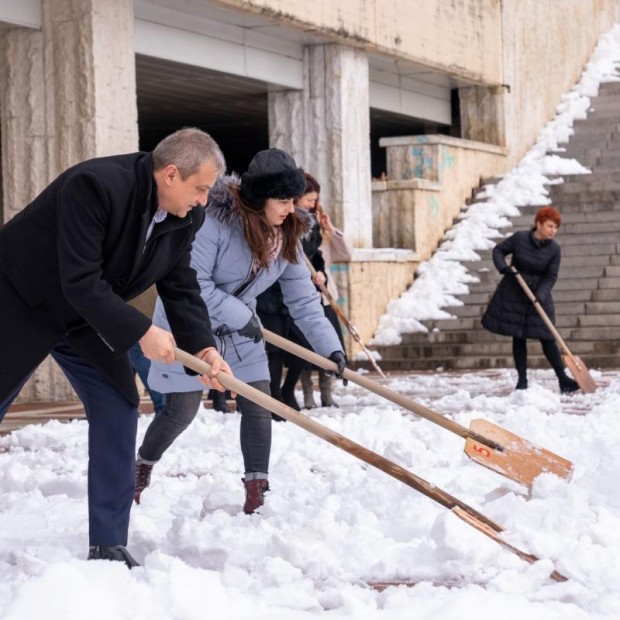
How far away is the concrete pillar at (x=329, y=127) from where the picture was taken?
16938 mm

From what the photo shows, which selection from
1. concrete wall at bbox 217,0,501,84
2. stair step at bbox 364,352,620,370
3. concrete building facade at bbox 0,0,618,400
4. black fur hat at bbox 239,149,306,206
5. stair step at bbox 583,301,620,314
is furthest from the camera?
stair step at bbox 583,301,620,314

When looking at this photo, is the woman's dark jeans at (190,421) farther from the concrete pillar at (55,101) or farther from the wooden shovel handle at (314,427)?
the concrete pillar at (55,101)

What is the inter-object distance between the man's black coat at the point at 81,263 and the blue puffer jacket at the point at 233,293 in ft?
3.54

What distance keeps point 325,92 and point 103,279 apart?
41.5ft

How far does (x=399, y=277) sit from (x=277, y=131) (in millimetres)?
2417

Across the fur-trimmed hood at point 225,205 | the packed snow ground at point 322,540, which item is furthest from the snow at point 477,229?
the fur-trimmed hood at point 225,205

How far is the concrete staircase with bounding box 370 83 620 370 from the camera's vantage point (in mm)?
15781

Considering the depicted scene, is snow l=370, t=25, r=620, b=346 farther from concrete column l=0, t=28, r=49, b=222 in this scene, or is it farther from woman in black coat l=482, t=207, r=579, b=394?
concrete column l=0, t=28, r=49, b=222

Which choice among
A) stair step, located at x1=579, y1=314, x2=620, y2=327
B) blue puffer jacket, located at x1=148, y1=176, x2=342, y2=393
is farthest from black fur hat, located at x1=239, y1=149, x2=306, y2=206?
stair step, located at x1=579, y1=314, x2=620, y2=327

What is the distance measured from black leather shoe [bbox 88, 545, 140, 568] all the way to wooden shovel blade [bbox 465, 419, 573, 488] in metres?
1.64

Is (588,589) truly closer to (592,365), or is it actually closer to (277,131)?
(592,365)

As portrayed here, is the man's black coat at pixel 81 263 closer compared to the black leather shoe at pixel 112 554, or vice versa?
the man's black coat at pixel 81 263

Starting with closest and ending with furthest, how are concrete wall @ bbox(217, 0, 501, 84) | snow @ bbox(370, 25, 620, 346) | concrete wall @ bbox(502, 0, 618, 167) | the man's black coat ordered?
the man's black coat → concrete wall @ bbox(217, 0, 501, 84) → snow @ bbox(370, 25, 620, 346) → concrete wall @ bbox(502, 0, 618, 167)

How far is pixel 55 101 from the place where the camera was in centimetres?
1229
